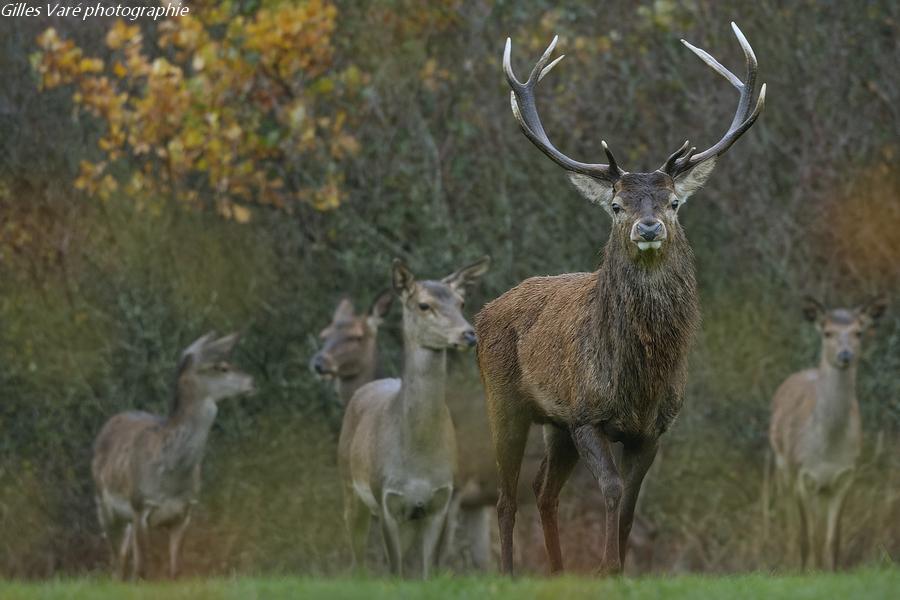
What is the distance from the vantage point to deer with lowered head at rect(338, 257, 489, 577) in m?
9.45

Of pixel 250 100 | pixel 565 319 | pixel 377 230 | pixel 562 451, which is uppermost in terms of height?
pixel 250 100

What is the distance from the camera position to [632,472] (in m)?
7.14

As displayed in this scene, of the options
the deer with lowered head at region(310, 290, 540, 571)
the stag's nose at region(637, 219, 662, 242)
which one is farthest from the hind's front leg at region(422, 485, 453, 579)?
the stag's nose at region(637, 219, 662, 242)

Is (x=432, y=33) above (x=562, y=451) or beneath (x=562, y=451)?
above

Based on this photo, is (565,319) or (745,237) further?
(745,237)

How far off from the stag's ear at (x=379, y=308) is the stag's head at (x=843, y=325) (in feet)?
9.76

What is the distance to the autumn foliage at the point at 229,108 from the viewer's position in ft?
41.5

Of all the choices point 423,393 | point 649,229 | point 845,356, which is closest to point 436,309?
point 423,393

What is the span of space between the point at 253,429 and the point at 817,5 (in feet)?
17.7

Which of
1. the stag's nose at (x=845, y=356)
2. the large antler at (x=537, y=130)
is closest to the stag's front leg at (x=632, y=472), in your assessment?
the large antler at (x=537, y=130)

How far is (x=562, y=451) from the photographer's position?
7.85m

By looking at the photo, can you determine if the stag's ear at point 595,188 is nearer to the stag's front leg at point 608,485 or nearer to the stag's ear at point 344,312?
the stag's front leg at point 608,485

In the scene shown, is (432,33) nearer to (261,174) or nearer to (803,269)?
(261,174)

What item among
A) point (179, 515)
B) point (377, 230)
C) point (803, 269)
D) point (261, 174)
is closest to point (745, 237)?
point (803, 269)
